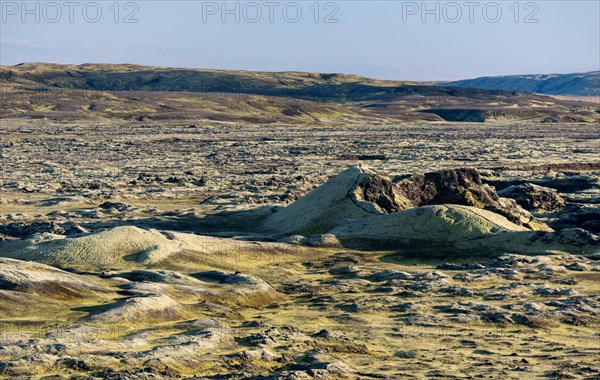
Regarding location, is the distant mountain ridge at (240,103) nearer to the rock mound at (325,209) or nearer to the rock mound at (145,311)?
the rock mound at (325,209)

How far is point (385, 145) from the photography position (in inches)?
3071

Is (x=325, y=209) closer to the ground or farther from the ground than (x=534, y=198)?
farther from the ground

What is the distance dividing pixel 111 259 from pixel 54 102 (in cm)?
11488

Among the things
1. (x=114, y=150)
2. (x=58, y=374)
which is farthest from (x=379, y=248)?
(x=114, y=150)

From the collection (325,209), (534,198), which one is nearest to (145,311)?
(325,209)

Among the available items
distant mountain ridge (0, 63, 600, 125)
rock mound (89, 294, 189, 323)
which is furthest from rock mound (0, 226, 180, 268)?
distant mountain ridge (0, 63, 600, 125)

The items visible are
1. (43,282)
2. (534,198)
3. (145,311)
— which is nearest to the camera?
(145,311)

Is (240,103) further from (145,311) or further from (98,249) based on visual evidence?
(145,311)

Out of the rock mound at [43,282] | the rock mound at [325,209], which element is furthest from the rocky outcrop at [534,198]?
the rock mound at [43,282]

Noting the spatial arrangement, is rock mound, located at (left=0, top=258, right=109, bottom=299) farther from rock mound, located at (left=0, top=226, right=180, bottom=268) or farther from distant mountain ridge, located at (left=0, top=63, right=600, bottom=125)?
distant mountain ridge, located at (left=0, top=63, right=600, bottom=125)

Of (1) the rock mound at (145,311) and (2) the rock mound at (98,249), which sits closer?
(1) the rock mound at (145,311)

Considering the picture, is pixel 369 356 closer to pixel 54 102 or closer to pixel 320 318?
pixel 320 318

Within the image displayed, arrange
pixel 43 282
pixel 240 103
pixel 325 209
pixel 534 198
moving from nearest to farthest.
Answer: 1. pixel 43 282
2. pixel 325 209
3. pixel 534 198
4. pixel 240 103

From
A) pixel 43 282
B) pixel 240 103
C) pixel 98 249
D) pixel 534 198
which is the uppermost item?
→ pixel 240 103
